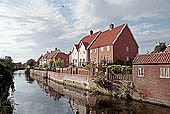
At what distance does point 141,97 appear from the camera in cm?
1983

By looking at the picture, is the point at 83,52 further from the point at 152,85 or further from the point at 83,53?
the point at 152,85

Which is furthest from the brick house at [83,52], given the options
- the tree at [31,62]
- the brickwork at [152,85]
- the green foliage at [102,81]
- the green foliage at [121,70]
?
the tree at [31,62]

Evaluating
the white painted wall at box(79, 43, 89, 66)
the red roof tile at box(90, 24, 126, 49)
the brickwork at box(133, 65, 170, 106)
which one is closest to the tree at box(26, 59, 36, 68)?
the white painted wall at box(79, 43, 89, 66)

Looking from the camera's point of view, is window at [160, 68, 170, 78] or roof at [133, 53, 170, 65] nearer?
window at [160, 68, 170, 78]

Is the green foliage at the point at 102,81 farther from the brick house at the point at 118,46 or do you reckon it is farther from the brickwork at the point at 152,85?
the brick house at the point at 118,46

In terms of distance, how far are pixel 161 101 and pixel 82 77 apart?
52.1 feet

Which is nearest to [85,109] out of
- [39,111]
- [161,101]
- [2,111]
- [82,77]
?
[39,111]

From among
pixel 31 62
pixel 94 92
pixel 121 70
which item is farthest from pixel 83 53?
pixel 31 62

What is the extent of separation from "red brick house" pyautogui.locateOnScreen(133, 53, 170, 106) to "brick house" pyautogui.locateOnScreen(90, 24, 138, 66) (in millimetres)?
14728

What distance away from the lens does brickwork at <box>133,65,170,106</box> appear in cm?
1739

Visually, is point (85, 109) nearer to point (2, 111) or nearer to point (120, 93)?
point (120, 93)

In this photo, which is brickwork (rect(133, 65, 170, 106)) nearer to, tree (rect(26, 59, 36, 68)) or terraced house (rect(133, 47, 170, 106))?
terraced house (rect(133, 47, 170, 106))

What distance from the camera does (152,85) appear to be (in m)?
18.7

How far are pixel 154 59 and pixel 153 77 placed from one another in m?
1.96
